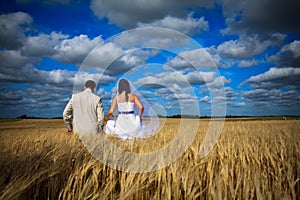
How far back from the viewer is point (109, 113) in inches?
291

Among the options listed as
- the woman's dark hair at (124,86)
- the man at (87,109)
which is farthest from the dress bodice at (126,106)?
the man at (87,109)

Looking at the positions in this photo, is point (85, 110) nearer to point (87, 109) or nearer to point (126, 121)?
point (87, 109)

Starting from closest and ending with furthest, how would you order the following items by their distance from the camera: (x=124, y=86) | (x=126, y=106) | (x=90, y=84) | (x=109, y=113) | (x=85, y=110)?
(x=90, y=84) < (x=85, y=110) < (x=109, y=113) < (x=124, y=86) < (x=126, y=106)

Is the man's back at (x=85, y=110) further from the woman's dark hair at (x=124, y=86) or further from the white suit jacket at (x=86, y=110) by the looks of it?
the woman's dark hair at (x=124, y=86)

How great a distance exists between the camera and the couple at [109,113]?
646 cm

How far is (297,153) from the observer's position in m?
3.43

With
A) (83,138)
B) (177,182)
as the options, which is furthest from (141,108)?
(177,182)

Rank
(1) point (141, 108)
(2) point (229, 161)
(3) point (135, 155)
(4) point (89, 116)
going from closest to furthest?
(2) point (229, 161) → (3) point (135, 155) → (4) point (89, 116) → (1) point (141, 108)

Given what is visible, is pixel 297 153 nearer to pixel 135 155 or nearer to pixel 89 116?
pixel 135 155

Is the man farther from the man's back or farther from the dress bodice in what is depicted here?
the dress bodice

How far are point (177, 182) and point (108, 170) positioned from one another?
851mm

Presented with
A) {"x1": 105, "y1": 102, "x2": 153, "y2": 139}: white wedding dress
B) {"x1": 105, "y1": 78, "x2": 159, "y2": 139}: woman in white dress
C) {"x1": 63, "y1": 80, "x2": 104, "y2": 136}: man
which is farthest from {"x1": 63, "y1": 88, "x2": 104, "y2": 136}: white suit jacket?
{"x1": 105, "y1": 102, "x2": 153, "y2": 139}: white wedding dress

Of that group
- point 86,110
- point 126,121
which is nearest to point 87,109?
point 86,110

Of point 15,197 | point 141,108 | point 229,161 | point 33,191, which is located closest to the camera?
point 15,197
